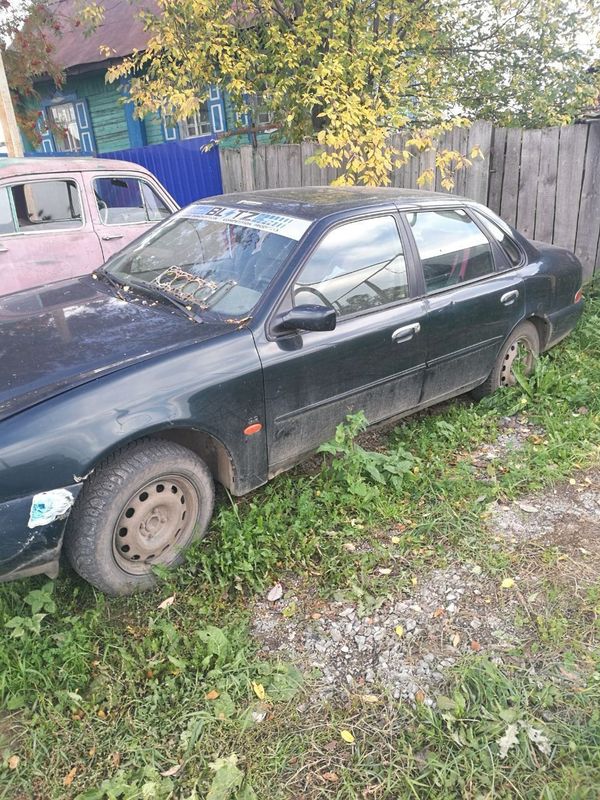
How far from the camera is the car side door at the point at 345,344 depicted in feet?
10.0

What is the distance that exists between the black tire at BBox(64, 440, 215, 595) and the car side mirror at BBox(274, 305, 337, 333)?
31.5 inches

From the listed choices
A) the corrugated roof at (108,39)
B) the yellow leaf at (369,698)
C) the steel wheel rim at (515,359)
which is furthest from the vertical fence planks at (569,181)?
the corrugated roof at (108,39)

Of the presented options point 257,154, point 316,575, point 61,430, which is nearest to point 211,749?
point 316,575

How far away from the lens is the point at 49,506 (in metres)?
2.38

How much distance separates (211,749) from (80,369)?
158 centimetres

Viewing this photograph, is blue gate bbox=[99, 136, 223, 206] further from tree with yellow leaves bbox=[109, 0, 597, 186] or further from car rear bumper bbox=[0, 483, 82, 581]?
car rear bumper bbox=[0, 483, 82, 581]

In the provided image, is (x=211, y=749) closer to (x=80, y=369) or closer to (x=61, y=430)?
(x=61, y=430)

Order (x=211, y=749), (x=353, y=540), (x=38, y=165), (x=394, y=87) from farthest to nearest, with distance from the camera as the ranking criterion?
(x=394, y=87)
(x=38, y=165)
(x=353, y=540)
(x=211, y=749)

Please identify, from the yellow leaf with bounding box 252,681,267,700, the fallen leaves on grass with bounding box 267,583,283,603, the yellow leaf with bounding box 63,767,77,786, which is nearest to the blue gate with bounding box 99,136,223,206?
the fallen leaves on grass with bounding box 267,583,283,603

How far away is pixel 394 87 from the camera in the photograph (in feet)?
21.7

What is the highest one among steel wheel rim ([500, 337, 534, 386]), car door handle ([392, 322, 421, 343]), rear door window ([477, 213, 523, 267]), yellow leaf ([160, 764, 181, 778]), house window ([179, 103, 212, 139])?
house window ([179, 103, 212, 139])

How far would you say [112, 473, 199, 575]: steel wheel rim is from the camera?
2703mm

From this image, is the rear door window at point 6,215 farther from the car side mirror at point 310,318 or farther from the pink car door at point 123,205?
the car side mirror at point 310,318

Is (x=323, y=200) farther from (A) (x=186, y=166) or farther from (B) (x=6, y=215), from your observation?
(A) (x=186, y=166)
